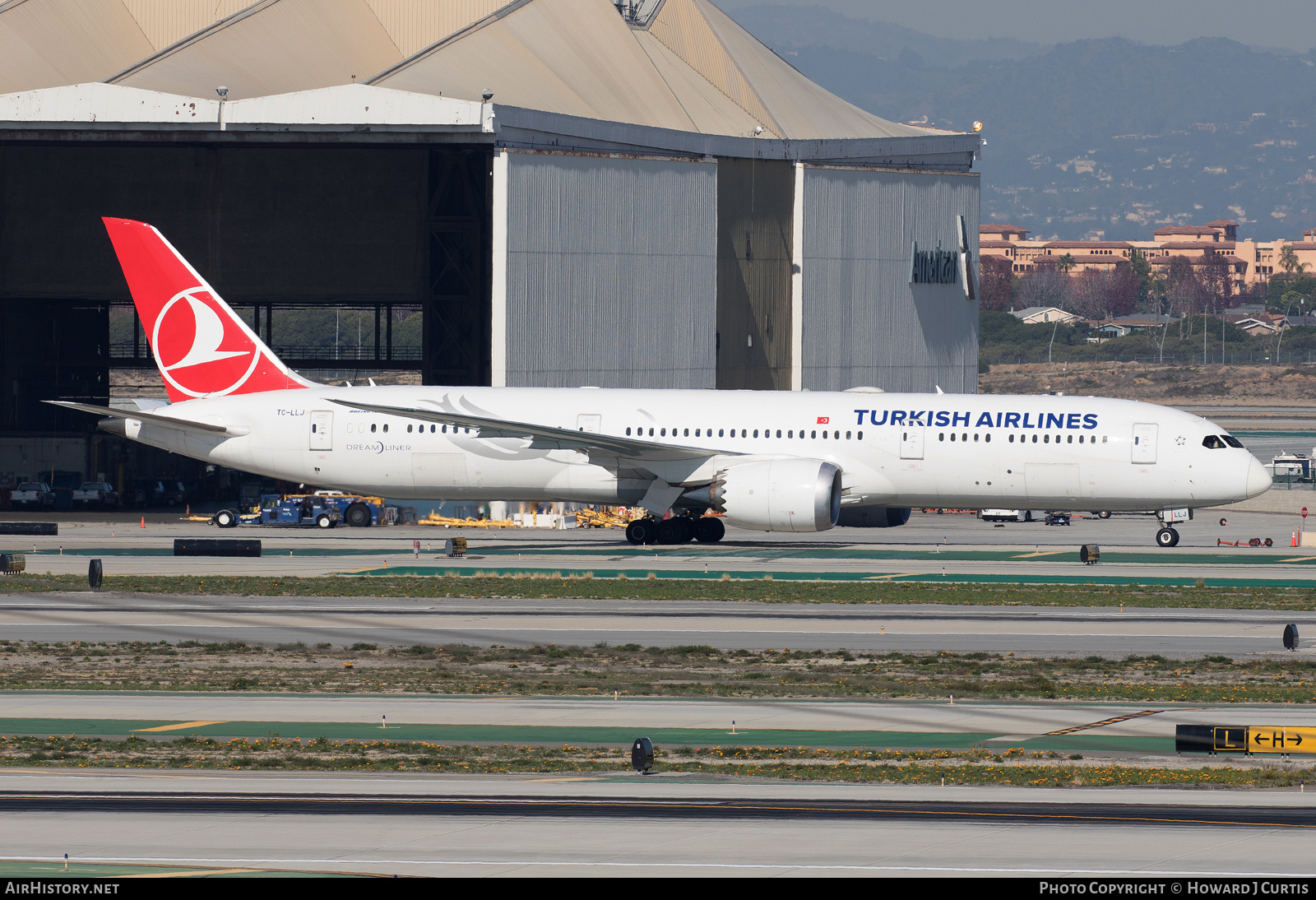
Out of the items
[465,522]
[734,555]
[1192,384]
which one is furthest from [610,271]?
[1192,384]

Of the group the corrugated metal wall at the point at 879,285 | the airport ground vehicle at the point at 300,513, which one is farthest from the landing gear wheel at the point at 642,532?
the corrugated metal wall at the point at 879,285

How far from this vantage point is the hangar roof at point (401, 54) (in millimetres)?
65312

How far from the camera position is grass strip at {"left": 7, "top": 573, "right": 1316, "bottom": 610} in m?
37.3

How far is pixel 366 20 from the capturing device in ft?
242

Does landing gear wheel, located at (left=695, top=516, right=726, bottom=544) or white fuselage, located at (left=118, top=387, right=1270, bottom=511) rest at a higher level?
white fuselage, located at (left=118, top=387, right=1270, bottom=511)

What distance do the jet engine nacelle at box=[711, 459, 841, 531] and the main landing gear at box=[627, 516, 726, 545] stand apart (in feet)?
11.2

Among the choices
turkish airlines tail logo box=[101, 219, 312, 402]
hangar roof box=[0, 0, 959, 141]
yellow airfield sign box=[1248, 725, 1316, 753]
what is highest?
hangar roof box=[0, 0, 959, 141]

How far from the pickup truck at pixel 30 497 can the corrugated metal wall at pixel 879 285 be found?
35.2 metres

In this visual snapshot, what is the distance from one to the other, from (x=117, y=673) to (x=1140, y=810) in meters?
17.2

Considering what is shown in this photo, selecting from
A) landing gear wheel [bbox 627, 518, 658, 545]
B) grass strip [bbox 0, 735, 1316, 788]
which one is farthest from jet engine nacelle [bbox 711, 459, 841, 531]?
grass strip [bbox 0, 735, 1316, 788]

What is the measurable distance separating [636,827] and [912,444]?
31930 millimetres

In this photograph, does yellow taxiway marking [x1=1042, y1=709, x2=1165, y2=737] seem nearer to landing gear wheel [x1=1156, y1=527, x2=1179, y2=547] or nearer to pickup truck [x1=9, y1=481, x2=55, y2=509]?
landing gear wheel [x1=1156, y1=527, x2=1179, y2=547]

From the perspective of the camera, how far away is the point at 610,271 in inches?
2670
